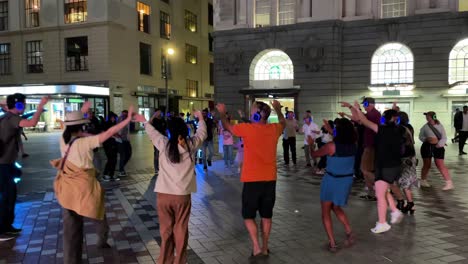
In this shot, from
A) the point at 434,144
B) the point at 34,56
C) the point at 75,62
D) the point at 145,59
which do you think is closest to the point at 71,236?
the point at 434,144

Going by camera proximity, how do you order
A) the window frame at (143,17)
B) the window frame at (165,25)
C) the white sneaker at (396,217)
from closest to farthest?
the white sneaker at (396,217) < the window frame at (143,17) < the window frame at (165,25)

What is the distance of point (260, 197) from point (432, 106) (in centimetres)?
2335

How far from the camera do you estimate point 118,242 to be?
573cm

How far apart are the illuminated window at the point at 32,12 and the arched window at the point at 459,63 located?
3405cm

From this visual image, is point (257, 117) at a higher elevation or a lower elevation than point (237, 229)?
higher

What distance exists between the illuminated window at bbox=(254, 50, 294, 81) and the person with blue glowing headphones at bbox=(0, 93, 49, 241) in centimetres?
2378

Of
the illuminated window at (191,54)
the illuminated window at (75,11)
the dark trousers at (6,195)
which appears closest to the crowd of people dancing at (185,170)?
the dark trousers at (6,195)

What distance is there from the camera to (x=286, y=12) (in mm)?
28234

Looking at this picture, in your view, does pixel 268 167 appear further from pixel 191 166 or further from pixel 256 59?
pixel 256 59

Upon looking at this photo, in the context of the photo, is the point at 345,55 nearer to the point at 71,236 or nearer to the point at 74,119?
the point at 74,119

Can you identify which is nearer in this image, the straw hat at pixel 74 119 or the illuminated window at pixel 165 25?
the straw hat at pixel 74 119

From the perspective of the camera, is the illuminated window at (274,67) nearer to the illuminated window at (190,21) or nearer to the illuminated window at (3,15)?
the illuminated window at (190,21)

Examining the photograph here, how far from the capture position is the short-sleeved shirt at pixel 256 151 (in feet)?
16.0

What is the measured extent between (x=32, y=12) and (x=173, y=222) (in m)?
39.0
